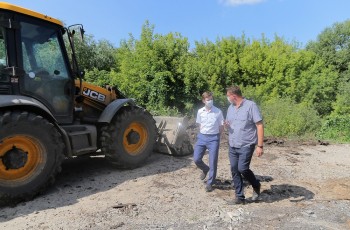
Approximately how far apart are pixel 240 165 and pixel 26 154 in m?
3.12

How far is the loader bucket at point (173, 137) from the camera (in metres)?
7.95

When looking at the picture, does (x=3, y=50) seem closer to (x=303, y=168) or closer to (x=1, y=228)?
(x=1, y=228)

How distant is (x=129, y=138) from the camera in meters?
7.04

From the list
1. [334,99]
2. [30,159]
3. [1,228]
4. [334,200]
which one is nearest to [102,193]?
[30,159]

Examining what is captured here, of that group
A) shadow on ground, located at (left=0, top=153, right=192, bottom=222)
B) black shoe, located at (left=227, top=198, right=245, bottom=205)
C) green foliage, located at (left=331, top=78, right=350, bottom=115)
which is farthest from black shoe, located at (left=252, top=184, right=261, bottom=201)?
green foliage, located at (left=331, top=78, right=350, bottom=115)

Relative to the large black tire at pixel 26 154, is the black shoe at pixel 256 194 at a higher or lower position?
lower

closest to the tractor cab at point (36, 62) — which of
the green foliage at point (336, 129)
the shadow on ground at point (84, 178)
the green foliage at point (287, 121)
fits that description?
the shadow on ground at point (84, 178)

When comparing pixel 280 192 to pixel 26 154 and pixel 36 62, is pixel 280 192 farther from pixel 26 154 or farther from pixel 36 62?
pixel 36 62

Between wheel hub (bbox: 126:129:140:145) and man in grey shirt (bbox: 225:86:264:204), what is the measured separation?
7.53ft

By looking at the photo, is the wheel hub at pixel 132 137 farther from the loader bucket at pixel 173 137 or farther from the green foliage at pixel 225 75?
the green foliage at pixel 225 75

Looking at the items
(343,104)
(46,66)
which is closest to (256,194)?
(46,66)

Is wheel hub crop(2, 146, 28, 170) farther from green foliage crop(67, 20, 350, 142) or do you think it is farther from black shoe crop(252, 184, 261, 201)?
green foliage crop(67, 20, 350, 142)

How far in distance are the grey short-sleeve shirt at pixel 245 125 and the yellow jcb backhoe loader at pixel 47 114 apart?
241cm

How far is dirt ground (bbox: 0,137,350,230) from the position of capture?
468cm
